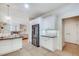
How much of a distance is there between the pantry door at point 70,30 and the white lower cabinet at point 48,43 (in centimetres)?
121

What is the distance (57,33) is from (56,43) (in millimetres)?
459

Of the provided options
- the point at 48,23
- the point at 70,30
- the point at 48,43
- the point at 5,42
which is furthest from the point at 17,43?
the point at 70,30

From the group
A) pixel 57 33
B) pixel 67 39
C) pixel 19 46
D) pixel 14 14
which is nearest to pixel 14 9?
pixel 14 14

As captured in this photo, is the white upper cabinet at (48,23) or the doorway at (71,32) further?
the doorway at (71,32)

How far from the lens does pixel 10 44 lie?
297cm

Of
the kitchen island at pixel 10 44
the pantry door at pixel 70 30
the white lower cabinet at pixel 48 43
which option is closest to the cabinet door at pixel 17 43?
the kitchen island at pixel 10 44

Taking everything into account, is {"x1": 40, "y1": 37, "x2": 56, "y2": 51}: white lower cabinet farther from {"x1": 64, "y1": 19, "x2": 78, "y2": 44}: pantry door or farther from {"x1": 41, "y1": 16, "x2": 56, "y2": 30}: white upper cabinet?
{"x1": 64, "y1": 19, "x2": 78, "y2": 44}: pantry door

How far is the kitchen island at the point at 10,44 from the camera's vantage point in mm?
2734

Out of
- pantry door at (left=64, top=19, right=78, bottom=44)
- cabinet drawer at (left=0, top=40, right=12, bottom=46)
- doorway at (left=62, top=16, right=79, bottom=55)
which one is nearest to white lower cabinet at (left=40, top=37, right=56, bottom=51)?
doorway at (left=62, top=16, right=79, bottom=55)

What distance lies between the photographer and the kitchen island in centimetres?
273

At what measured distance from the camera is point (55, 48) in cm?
342

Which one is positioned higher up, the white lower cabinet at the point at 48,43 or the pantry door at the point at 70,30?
the pantry door at the point at 70,30

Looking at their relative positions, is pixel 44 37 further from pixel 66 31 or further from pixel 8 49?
pixel 8 49

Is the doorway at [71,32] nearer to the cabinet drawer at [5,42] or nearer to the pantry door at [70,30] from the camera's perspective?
the pantry door at [70,30]
